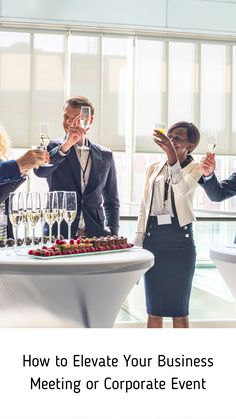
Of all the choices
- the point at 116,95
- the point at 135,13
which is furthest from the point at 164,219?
the point at 116,95

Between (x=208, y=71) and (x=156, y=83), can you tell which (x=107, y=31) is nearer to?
(x=156, y=83)

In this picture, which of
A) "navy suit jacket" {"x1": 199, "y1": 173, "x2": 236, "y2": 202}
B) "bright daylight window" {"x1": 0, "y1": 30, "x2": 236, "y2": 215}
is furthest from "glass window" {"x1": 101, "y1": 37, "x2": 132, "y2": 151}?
"navy suit jacket" {"x1": 199, "y1": 173, "x2": 236, "y2": 202}

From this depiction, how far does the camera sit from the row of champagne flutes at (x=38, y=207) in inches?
97.6

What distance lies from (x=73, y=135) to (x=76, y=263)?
94cm

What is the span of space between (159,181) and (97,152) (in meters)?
0.40

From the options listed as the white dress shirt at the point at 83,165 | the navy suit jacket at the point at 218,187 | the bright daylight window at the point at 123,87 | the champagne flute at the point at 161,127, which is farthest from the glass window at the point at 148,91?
the champagne flute at the point at 161,127

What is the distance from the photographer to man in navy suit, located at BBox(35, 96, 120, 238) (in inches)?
120

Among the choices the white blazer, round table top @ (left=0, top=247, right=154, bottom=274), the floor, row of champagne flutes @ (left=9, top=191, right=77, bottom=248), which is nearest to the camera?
round table top @ (left=0, top=247, right=154, bottom=274)

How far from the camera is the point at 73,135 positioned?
117 inches

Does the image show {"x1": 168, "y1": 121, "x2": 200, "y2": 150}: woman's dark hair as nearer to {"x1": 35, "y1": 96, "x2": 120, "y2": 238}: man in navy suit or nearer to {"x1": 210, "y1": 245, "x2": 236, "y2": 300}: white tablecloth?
{"x1": 35, "y1": 96, "x2": 120, "y2": 238}: man in navy suit

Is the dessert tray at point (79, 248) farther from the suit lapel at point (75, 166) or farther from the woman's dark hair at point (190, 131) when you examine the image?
the woman's dark hair at point (190, 131)

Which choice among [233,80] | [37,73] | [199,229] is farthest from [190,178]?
[233,80]

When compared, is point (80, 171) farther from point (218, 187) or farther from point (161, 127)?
point (218, 187)

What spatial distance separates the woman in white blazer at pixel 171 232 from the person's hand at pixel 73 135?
54 centimetres
